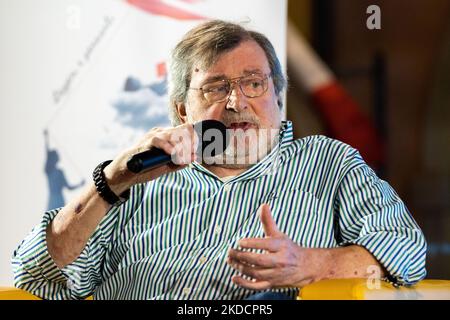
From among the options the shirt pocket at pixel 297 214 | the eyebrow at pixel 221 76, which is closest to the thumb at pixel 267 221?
the shirt pocket at pixel 297 214

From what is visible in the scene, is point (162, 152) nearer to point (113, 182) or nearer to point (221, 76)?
point (113, 182)

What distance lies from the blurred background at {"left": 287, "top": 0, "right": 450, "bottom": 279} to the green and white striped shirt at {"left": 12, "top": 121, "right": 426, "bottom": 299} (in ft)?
3.71

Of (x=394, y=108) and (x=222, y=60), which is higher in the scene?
(x=222, y=60)

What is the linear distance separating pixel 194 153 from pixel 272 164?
0.84ft

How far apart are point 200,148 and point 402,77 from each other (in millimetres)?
1434

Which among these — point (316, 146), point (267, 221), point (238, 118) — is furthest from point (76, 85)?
point (267, 221)

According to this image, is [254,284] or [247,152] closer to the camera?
[254,284]

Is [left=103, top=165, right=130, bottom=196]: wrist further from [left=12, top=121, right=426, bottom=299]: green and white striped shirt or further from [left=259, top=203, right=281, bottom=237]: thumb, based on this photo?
[left=259, top=203, right=281, bottom=237]: thumb

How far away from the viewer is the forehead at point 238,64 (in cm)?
162

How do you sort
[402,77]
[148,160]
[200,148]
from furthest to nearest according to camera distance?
[402,77] → [200,148] → [148,160]

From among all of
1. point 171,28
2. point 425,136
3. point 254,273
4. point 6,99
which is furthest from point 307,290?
point 425,136

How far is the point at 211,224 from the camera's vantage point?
60.2 inches

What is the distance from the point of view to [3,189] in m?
2.29

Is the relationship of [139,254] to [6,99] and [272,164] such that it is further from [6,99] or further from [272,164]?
[6,99]
